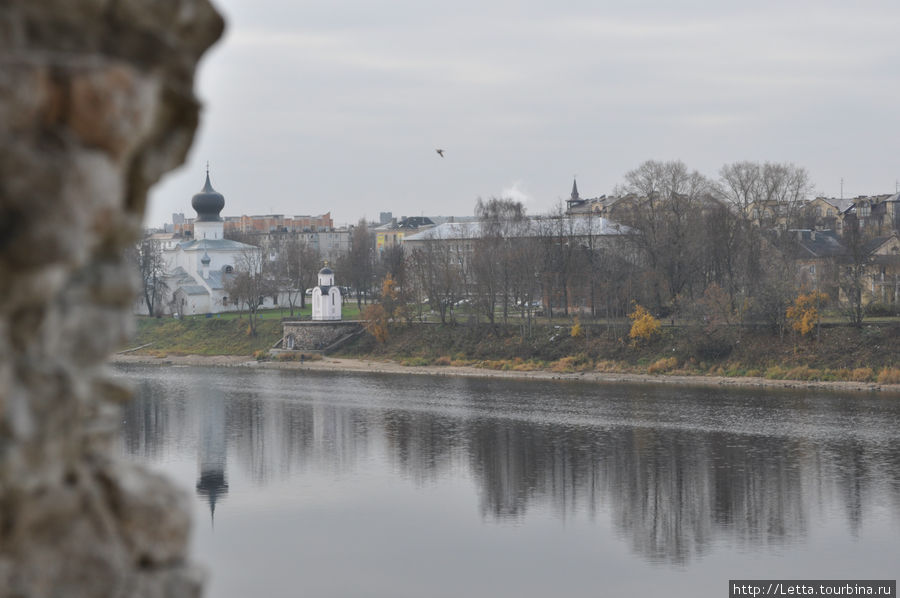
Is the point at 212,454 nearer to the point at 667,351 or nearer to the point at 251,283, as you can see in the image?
the point at 667,351

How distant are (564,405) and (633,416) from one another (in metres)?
3.09

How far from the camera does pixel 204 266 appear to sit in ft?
218

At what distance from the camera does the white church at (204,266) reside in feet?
208

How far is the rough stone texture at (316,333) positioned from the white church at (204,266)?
8.83 meters

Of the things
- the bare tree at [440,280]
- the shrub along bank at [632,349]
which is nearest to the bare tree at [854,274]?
the shrub along bank at [632,349]

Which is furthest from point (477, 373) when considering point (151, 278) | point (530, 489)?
Result: point (151, 278)

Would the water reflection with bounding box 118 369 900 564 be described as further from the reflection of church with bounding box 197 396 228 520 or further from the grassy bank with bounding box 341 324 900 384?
the grassy bank with bounding box 341 324 900 384

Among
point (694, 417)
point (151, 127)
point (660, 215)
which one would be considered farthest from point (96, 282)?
point (660, 215)

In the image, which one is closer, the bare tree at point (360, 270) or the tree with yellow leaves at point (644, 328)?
the tree with yellow leaves at point (644, 328)

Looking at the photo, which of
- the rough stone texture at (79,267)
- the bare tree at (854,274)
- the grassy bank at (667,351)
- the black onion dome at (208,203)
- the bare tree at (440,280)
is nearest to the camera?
the rough stone texture at (79,267)

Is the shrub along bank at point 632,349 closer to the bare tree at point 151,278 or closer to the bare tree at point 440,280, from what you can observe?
the bare tree at point 440,280

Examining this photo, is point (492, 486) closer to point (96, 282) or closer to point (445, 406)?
point (445, 406)

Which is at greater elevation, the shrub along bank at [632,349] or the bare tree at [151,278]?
the bare tree at [151,278]

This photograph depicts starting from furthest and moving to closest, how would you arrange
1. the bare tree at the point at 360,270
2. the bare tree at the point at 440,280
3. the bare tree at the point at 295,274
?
the bare tree at the point at 360,270 < the bare tree at the point at 295,274 < the bare tree at the point at 440,280
